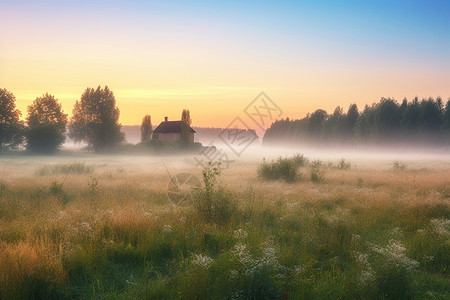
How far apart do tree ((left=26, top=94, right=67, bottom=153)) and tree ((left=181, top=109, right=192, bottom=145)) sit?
21146 millimetres

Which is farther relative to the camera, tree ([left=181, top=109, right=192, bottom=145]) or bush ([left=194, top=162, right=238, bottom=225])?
tree ([left=181, top=109, right=192, bottom=145])

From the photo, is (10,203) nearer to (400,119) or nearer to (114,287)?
(114,287)

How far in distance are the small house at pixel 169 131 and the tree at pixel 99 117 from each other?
9.68 m

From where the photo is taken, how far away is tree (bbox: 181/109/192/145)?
54.4 metres

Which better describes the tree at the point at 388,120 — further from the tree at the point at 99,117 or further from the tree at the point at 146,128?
the tree at the point at 99,117

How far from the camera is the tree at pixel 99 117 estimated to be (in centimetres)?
5528

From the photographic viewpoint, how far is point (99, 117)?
56281 mm

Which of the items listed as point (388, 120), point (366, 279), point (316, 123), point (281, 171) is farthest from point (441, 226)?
point (316, 123)

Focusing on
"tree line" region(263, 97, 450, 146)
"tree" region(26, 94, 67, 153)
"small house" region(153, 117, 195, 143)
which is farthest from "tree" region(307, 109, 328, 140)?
"tree" region(26, 94, 67, 153)

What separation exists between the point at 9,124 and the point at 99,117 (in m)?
15.0

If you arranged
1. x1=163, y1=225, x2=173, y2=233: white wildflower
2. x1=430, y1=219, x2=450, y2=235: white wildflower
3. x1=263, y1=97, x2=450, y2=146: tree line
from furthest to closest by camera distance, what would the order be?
x1=263, y1=97, x2=450, y2=146: tree line
x1=430, y1=219, x2=450, y2=235: white wildflower
x1=163, y1=225, x2=173, y2=233: white wildflower

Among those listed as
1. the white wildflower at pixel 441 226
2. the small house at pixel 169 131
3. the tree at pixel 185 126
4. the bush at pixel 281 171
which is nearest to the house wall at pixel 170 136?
the small house at pixel 169 131

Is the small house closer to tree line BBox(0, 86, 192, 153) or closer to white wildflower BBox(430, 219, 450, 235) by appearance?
tree line BBox(0, 86, 192, 153)

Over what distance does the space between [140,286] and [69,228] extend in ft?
9.03
